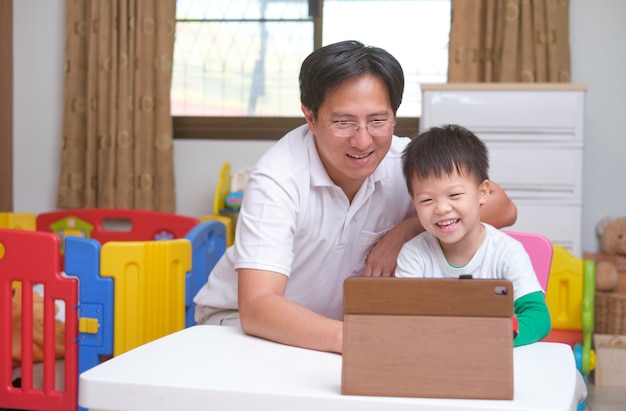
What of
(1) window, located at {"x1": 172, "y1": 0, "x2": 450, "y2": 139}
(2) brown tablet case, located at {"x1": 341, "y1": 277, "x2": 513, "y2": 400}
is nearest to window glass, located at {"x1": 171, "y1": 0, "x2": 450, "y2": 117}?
(1) window, located at {"x1": 172, "y1": 0, "x2": 450, "y2": 139}

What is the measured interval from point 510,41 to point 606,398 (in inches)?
65.9

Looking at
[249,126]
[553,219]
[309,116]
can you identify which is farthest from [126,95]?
[309,116]

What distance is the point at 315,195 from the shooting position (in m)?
1.59

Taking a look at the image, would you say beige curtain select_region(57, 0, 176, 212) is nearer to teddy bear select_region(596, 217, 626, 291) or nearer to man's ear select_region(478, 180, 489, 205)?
teddy bear select_region(596, 217, 626, 291)

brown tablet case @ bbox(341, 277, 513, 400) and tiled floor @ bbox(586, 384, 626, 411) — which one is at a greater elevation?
brown tablet case @ bbox(341, 277, 513, 400)

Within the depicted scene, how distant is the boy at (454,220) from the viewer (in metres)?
1.41

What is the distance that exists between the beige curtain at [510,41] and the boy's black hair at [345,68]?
A: 240cm

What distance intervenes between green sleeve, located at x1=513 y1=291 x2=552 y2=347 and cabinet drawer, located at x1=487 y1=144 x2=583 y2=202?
215 centimetres

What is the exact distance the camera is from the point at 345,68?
147 centimetres

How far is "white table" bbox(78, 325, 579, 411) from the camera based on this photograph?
2.95 feet

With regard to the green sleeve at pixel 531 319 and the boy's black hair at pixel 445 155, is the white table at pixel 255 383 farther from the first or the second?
the boy's black hair at pixel 445 155

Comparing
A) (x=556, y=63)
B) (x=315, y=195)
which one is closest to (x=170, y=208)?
(x=556, y=63)

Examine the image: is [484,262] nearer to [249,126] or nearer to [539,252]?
[539,252]

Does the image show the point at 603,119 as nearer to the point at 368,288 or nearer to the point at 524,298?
the point at 524,298
